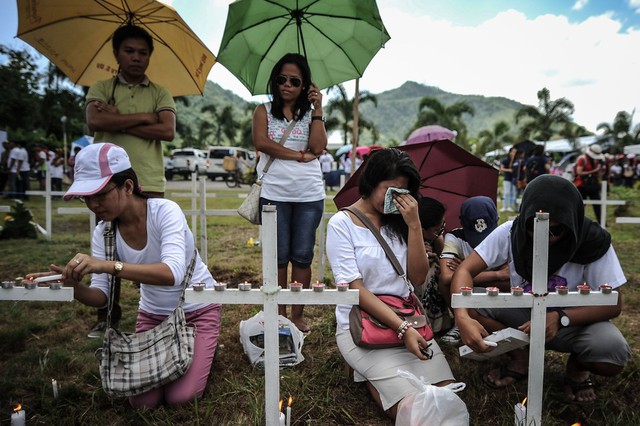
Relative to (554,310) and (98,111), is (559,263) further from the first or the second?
(98,111)

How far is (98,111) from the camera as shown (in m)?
3.35

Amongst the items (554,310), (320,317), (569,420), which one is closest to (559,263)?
(554,310)

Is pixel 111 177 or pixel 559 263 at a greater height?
pixel 111 177

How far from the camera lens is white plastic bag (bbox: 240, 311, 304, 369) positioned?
299 cm

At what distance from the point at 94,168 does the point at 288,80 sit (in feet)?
5.26

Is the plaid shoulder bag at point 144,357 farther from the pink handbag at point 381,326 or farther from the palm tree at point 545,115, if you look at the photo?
the palm tree at point 545,115

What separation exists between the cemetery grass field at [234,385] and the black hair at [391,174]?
1005 mm

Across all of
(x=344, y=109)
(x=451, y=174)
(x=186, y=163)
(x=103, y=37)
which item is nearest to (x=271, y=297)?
(x=451, y=174)

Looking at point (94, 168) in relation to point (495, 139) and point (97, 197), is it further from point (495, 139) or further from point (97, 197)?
point (495, 139)

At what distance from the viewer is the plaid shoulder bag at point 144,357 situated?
2367 mm

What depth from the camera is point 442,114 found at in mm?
40469

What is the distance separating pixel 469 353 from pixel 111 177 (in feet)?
6.54

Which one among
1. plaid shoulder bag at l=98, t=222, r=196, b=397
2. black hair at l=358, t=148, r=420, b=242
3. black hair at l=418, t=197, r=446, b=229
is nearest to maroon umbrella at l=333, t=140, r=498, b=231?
black hair at l=418, t=197, r=446, b=229

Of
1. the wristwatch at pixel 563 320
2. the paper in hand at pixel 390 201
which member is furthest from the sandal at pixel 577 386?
the paper in hand at pixel 390 201
